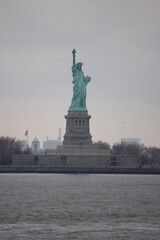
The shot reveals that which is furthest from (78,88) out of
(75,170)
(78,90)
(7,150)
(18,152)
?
(18,152)

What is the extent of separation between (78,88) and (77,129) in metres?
10.2

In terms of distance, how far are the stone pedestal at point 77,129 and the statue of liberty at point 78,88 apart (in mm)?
2205

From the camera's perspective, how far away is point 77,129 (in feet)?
393

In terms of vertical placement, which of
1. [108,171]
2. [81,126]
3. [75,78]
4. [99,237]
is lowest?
[99,237]

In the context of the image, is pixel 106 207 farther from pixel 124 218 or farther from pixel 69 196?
pixel 69 196

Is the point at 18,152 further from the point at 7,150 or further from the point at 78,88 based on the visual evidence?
the point at 78,88

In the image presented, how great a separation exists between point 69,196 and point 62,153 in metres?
59.1

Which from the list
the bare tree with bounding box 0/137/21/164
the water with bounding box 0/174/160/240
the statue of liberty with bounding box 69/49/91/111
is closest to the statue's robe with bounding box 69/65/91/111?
the statue of liberty with bounding box 69/49/91/111

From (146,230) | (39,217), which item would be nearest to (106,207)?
(39,217)

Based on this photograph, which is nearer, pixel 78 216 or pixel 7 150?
pixel 78 216

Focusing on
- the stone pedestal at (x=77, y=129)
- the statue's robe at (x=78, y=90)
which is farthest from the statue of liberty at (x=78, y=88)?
the stone pedestal at (x=77, y=129)

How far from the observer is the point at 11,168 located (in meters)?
109

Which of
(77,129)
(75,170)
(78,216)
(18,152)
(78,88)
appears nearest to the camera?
(78,216)

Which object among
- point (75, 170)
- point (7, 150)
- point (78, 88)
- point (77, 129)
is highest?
point (78, 88)
